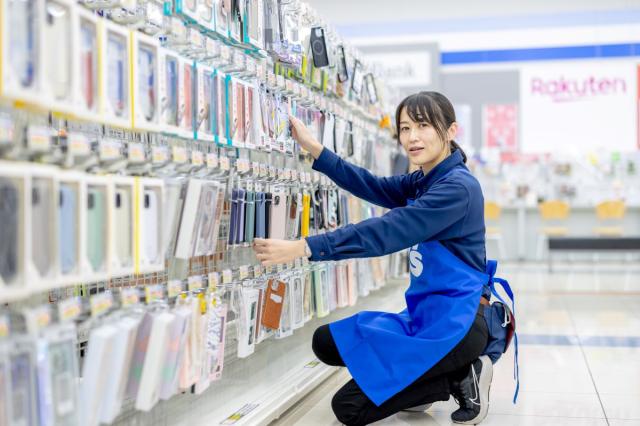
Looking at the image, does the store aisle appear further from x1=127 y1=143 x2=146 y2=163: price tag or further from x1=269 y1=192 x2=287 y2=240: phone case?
x1=127 y1=143 x2=146 y2=163: price tag

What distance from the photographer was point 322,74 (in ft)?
10.5

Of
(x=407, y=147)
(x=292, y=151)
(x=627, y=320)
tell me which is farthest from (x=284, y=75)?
(x=627, y=320)

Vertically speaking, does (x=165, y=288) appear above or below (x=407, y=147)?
below

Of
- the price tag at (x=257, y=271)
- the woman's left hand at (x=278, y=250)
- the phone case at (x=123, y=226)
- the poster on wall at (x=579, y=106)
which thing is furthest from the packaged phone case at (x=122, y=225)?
the poster on wall at (x=579, y=106)

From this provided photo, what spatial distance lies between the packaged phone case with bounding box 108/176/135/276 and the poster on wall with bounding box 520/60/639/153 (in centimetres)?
1060

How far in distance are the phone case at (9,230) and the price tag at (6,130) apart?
0.07 metres

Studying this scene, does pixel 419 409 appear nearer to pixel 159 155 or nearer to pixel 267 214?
pixel 267 214

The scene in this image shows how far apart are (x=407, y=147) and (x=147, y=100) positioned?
1152 mm

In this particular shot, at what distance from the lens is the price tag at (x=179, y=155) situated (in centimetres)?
178

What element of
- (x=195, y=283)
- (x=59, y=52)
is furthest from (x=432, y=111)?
(x=59, y=52)

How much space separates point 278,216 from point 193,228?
2.28 feet

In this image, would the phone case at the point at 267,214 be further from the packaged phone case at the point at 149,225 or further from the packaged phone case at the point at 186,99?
the packaged phone case at the point at 149,225

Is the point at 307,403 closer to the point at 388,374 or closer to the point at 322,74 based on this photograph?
the point at 388,374

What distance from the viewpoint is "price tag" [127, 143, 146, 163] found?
1623mm
